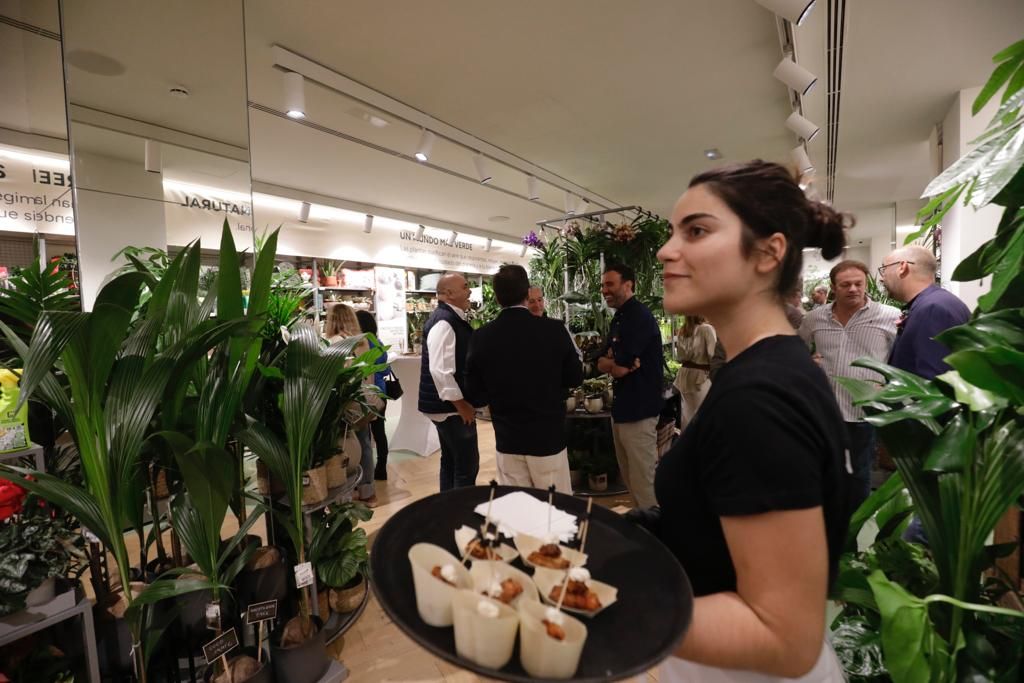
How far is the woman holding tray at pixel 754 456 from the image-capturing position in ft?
1.90

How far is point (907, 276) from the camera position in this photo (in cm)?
281

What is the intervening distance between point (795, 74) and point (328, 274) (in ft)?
21.7

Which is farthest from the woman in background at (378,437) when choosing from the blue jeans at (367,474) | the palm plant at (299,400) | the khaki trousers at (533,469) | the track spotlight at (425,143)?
the palm plant at (299,400)

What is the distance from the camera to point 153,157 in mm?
2475

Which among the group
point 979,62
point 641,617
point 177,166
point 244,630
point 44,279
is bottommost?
point 244,630

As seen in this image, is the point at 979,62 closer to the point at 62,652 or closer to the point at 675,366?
the point at 675,366

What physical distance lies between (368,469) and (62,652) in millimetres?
2233

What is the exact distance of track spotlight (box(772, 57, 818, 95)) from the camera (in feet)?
10.4

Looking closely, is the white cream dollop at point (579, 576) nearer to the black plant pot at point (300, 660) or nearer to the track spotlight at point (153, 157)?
the black plant pot at point (300, 660)

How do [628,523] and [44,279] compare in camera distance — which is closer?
[628,523]

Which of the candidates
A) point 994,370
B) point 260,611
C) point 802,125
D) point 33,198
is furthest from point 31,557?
point 802,125

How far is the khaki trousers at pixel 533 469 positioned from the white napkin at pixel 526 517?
1714mm

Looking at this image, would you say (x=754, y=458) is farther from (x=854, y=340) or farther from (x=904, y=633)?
(x=854, y=340)

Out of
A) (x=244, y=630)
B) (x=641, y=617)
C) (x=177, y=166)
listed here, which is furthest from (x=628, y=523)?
(x=177, y=166)
